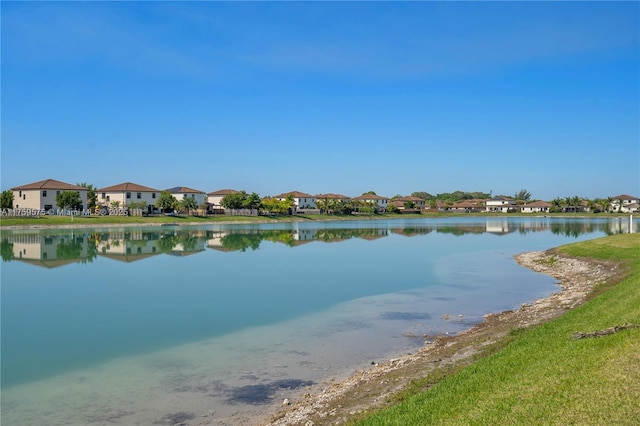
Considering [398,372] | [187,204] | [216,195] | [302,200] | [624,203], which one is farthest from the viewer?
[624,203]

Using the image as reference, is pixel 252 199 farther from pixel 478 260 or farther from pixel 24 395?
pixel 24 395

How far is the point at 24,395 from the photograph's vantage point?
12844mm

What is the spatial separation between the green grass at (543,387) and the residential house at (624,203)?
191 m

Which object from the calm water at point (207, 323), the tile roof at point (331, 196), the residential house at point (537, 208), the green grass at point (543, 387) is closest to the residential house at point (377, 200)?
the tile roof at point (331, 196)

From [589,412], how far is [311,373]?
8.27 m

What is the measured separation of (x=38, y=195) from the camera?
98.8 metres

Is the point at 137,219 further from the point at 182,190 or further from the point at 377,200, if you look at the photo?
the point at 377,200

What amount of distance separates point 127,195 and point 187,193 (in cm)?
1962

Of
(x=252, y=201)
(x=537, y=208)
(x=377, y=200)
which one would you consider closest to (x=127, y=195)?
(x=252, y=201)

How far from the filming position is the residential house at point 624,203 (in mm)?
179988

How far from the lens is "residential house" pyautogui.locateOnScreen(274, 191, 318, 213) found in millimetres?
161875

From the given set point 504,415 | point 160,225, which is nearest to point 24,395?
point 504,415

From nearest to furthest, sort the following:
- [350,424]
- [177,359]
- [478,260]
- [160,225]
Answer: [350,424] < [177,359] < [478,260] < [160,225]

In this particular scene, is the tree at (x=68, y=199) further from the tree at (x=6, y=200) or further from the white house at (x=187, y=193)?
the white house at (x=187, y=193)
